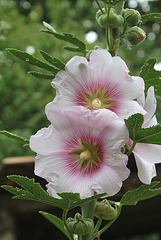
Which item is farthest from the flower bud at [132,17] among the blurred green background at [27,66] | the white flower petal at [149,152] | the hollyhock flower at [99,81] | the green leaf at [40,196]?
the blurred green background at [27,66]

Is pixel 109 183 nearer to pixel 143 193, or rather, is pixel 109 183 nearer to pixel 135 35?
pixel 143 193

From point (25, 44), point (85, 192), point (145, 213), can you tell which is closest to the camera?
point (85, 192)

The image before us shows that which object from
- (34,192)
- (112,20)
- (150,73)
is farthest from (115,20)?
(34,192)

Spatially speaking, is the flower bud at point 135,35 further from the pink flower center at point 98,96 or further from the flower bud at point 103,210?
the flower bud at point 103,210

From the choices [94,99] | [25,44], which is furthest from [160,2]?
[94,99]

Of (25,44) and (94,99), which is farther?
(25,44)

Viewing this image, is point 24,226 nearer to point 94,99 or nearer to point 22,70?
point 22,70
